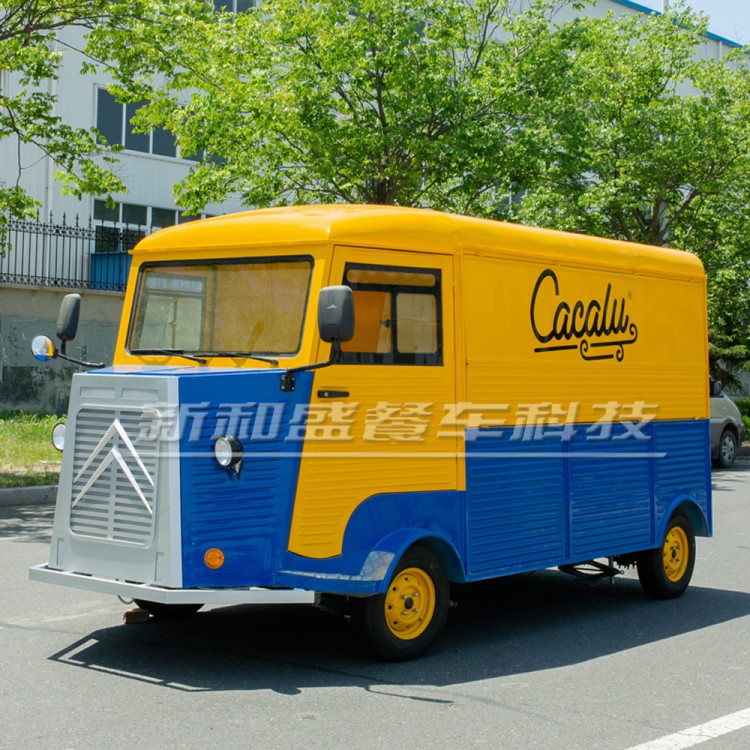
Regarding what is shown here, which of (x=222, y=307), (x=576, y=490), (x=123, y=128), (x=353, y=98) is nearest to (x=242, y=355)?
(x=222, y=307)

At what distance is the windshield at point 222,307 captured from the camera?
705cm

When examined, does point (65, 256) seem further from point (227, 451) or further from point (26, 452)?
point (227, 451)

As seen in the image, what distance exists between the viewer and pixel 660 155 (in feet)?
80.4

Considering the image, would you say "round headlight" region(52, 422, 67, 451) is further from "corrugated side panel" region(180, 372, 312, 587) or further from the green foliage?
the green foliage

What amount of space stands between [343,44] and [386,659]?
13273mm

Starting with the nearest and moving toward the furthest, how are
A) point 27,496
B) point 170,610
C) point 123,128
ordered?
point 170,610
point 27,496
point 123,128

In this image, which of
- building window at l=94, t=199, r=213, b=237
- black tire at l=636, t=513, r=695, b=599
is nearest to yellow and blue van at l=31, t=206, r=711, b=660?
black tire at l=636, t=513, r=695, b=599

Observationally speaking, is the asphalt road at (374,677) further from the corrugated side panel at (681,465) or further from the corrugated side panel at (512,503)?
the corrugated side panel at (681,465)

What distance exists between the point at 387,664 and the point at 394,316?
208 centimetres

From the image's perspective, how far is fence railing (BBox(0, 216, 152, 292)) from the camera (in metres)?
22.4

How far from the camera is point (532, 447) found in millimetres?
8133

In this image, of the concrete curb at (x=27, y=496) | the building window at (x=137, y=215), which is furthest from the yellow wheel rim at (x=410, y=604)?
the building window at (x=137, y=215)

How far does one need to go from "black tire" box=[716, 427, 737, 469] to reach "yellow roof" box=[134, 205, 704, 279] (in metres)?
15.8

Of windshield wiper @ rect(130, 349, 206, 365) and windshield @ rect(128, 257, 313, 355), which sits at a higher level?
windshield @ rect(128, 257, 313, 355)
